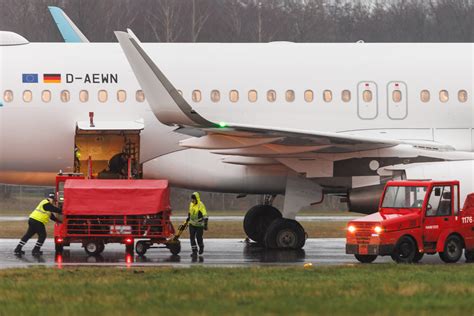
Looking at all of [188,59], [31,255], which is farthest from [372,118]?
[31,255]

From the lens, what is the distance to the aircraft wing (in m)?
26.6

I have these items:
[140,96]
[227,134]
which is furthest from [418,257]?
[140,96]

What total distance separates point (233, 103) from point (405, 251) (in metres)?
6.55

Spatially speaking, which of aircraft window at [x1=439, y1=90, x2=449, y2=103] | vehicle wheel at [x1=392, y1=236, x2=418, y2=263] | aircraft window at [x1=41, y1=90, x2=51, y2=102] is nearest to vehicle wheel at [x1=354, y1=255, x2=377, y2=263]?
vehicle wheel at [x1=392, y1=236, x2=418, y2=263]

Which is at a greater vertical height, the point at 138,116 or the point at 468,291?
the point at 138,116

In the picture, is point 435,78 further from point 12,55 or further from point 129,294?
point 129,294

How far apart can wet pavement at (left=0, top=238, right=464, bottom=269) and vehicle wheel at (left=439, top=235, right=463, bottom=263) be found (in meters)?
0.52

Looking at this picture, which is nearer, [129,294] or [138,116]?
[129,294]

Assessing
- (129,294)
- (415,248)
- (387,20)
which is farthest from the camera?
(387,20)

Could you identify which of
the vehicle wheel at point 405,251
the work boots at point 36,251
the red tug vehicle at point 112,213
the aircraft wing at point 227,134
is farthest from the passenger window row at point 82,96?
the vehicle wheel at point 405,251

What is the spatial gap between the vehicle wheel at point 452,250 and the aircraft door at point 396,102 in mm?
4928

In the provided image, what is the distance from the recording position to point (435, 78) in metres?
29.8

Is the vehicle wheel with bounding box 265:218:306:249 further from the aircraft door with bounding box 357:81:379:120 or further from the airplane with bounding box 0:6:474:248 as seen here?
the aircraft door with bounding box 357:81:379:120

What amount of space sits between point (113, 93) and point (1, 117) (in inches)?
103
